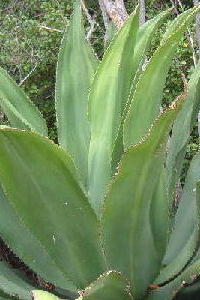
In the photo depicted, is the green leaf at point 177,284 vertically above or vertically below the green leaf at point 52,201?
below

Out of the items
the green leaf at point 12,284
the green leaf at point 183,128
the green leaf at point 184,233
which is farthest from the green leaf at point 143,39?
the green leaf at point 12,284

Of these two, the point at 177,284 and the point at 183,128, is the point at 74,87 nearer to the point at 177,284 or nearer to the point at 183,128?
the point at 183,128

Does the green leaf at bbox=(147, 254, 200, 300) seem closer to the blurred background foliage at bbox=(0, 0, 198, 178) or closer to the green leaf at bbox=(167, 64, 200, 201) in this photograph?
the green leaf at bbox=(167, 64, 200, 201)

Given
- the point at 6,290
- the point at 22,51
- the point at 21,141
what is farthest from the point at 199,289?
the point at 22,51

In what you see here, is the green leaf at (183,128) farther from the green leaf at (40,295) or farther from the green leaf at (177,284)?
the green leaf at (40,295)

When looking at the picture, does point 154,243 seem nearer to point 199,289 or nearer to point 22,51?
point 199,289

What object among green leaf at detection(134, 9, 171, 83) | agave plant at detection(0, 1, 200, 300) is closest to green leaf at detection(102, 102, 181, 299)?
agave plant at detection(0, 1, 200, 300)

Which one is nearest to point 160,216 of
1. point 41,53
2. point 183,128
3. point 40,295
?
point 183,128
